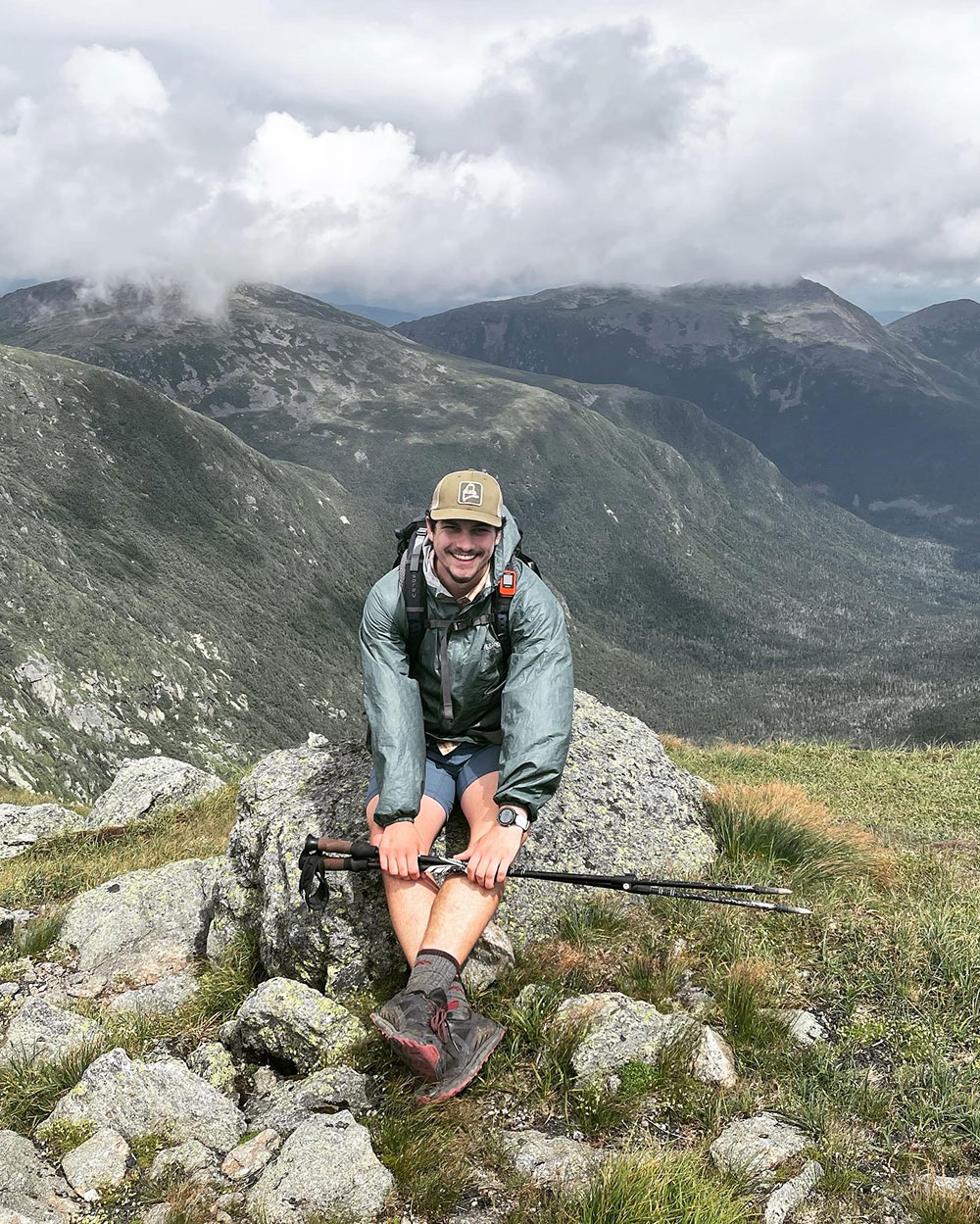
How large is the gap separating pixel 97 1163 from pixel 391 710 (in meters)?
4.29

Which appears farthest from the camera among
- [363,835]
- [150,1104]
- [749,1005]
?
[363,835]

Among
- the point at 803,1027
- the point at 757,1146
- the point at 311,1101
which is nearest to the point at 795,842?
the point at 803,1027

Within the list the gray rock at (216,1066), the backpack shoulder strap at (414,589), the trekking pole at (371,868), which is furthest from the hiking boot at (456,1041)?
the backpack shoulder strap at (414,589)

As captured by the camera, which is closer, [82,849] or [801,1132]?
[801,1132]

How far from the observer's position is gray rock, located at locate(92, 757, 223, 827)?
17.2 meters

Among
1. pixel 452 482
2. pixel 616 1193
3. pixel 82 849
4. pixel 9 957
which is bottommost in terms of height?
pixel 82 849

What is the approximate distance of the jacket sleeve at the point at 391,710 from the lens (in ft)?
25.6

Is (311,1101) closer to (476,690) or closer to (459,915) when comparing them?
(459,915)

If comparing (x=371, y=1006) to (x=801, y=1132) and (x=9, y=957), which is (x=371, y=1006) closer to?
(x=801, y=1132)

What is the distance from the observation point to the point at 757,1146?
18.0 ft

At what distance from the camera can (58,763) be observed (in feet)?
424

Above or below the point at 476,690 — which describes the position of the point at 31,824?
below

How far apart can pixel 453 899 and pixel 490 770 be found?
169 cm

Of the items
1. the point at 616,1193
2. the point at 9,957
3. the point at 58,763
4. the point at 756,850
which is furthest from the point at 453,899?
the point at 58,763
